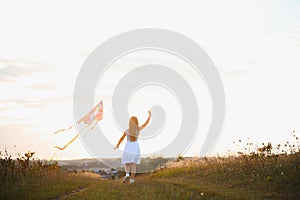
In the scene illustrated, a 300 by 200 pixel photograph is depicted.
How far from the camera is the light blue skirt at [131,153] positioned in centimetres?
1831

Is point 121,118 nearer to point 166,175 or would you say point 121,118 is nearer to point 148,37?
point 166,175

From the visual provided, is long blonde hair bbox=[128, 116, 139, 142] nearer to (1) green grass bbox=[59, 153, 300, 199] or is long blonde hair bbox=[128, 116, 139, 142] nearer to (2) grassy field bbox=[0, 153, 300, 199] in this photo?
(1) green grass bbox=[59, 153, 300, 199]

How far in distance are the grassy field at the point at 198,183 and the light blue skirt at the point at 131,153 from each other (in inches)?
51.8

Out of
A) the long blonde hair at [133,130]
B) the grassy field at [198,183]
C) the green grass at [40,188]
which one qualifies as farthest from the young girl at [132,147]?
the green grass at [40,188]

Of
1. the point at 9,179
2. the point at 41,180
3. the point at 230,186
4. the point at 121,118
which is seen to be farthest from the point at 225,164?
the point at 9,179

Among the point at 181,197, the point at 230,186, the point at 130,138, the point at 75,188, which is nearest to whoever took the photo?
the point at 181,197

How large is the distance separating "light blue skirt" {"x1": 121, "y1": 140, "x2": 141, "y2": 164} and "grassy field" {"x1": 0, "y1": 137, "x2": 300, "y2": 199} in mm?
1316

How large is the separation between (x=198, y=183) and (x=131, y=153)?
3.44 meters

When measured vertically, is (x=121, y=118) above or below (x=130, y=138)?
above

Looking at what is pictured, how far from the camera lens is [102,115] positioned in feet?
76.2

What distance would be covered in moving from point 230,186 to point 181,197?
354cm

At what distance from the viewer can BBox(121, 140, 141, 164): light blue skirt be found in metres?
18.3

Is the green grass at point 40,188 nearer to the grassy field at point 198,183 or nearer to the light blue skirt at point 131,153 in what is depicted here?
the grassy field at point 198,183

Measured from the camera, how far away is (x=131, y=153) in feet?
60.2
